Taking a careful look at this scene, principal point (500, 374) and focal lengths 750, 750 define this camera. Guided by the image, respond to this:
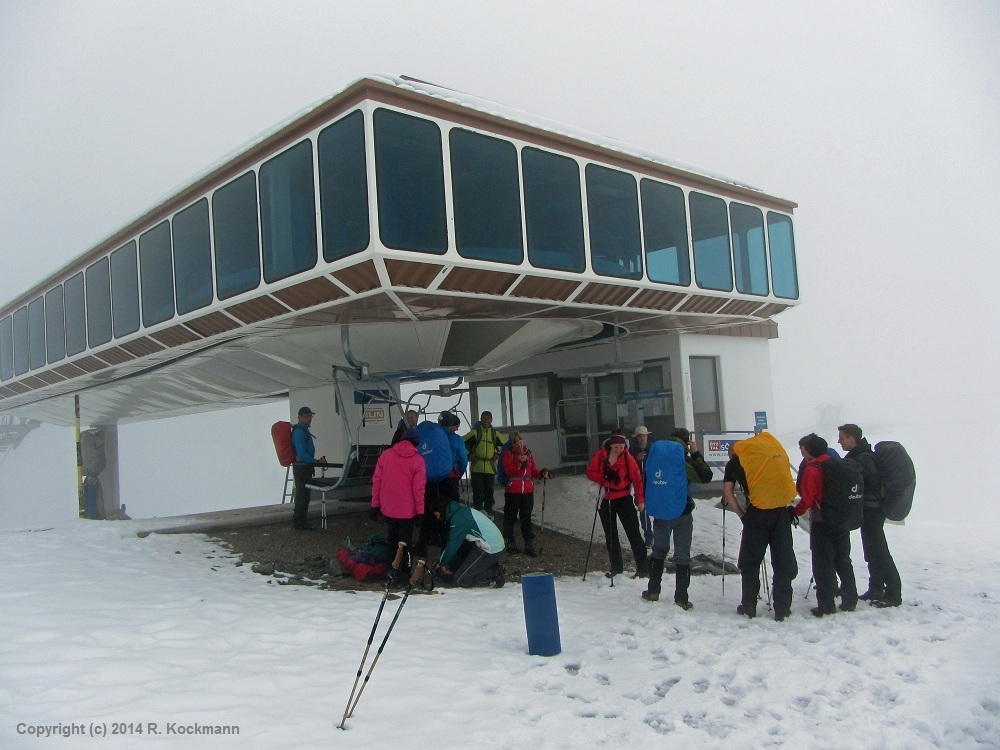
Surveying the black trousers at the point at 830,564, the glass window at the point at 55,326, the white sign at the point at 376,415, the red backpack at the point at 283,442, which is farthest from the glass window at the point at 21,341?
the black trousers at the point at 830,564

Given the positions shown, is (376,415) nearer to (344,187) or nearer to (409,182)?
(344,187)

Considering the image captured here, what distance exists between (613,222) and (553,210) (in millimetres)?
1299

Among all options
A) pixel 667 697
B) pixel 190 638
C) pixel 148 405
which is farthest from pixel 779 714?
pixel 148 405

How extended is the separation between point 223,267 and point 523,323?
4.58 meters

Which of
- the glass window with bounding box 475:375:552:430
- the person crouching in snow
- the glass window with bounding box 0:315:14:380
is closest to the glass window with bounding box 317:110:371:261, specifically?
the person crouching in snow

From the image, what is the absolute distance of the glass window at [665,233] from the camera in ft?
37.5

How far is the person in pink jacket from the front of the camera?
8.34m

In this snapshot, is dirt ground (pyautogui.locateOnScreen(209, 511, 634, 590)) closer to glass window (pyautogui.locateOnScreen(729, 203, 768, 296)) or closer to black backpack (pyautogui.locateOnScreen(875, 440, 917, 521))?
black backpack (pyautogui.locateOnScreen(875, 440, 917, 521))

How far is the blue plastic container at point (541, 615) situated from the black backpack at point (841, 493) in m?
2.90

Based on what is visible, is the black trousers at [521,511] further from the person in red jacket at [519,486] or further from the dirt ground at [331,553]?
the dirt ground at [331,553]

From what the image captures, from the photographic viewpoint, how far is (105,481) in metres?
22.1

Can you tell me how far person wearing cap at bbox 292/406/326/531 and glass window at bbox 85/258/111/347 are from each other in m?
4.88

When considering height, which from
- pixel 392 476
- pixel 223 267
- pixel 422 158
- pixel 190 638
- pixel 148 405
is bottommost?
pixel 190 638

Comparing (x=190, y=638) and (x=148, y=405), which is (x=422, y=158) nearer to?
(x=190, y=638)
